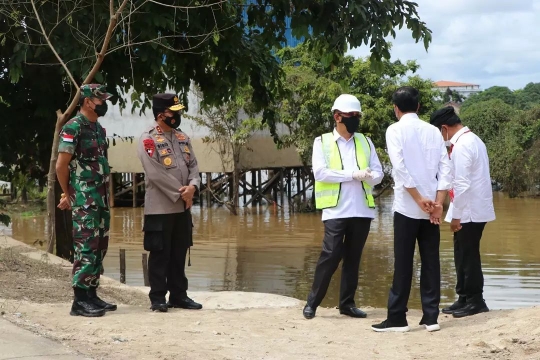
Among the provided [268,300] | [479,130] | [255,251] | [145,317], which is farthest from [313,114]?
[145,317]

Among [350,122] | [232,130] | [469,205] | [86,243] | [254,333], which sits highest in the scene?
[232,130]

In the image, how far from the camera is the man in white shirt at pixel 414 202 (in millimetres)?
6090

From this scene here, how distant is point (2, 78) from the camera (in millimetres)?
12016

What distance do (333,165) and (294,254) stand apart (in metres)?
12.8

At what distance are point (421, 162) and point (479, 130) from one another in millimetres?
37045

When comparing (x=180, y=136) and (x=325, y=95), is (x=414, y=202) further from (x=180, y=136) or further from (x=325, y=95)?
(x=325, y=95)

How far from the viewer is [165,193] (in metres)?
6.81

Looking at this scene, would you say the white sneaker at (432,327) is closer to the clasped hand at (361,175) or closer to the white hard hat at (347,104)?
the clasped hand at (361,175)

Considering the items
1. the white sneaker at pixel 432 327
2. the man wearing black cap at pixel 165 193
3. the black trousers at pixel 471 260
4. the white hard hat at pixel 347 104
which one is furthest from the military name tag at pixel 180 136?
the white sneaker at pixel 432 327

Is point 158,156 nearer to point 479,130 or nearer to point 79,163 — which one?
point 79,163

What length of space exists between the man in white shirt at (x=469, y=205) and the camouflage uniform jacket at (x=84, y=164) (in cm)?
282

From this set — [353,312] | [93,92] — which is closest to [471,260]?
[353,312]

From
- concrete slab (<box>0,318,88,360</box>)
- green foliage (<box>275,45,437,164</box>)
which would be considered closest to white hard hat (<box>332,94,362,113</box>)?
concrete slab (<box>0,318,88,360</box>)

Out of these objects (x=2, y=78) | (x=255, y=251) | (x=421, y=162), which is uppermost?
(x=2, y=78)
